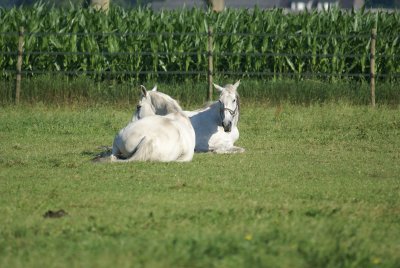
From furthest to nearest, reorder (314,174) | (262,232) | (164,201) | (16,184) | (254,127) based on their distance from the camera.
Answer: (254,127), (314,174), (16,184), (164,201), (262,232)

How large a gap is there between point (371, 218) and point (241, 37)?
14.7 metres

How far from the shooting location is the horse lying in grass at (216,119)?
45.3 feet

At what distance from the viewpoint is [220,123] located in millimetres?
14539

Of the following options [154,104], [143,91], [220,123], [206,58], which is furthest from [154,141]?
[206,58]

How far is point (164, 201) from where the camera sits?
9.28 m

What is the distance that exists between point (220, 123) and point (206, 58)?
26.2 ft

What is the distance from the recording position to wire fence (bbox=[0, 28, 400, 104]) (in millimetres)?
21078

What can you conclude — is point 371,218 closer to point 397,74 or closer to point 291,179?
point 291,179

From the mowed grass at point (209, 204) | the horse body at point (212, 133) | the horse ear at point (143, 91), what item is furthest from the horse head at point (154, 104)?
the horse body at point (212, 133)

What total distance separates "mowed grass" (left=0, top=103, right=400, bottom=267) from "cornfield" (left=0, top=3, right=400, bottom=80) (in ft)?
19.0

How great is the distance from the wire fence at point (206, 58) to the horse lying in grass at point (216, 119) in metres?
5.86

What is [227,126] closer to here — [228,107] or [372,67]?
[228,107]

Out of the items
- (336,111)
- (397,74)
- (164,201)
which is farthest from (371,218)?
(397,74)

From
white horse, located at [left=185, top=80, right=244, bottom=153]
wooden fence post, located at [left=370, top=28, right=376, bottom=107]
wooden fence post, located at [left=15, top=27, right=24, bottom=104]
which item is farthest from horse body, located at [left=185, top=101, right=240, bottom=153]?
wooden fence post, located at [left=370, top=28, right=376, bottom=107]
